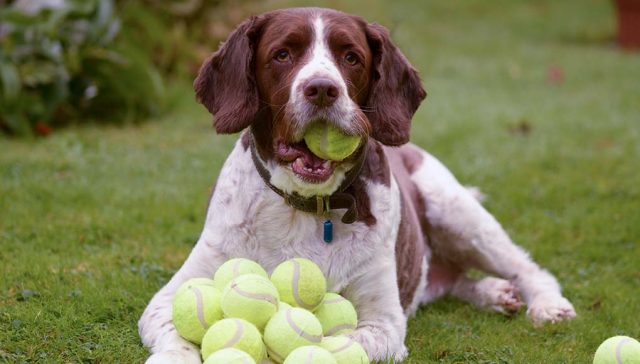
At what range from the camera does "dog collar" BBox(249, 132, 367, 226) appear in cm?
378

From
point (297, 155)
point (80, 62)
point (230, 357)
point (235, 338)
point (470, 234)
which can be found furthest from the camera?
point (80, 62)

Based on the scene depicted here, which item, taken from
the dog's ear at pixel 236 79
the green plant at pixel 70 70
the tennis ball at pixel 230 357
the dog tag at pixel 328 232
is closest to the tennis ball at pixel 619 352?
the dog tag at pixel 328 232

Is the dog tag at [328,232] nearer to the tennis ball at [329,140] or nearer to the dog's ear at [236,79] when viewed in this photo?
the tennis ball at [329,140]

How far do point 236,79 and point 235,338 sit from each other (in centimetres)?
119

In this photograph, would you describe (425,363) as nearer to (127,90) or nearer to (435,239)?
(435,239)

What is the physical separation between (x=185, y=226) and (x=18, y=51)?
339 centimetres

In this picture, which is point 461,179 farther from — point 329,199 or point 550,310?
point 329,199

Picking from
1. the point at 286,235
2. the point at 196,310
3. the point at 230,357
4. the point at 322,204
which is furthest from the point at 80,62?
the point at 230,357

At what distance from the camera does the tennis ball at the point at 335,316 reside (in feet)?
11.5

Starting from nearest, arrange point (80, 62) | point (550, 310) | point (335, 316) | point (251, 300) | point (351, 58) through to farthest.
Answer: point (251, 300), point (335, 316), point (351, 58), point (550, 310), point (80, 62)

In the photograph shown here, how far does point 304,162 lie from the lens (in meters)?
3.61

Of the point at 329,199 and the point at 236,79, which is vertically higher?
the point at 236,79

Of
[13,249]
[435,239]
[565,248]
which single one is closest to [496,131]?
[565,248]

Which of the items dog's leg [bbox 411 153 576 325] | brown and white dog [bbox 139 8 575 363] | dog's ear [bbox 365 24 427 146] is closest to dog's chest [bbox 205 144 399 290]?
brown and white dog [bbox 139 8 575 363]
